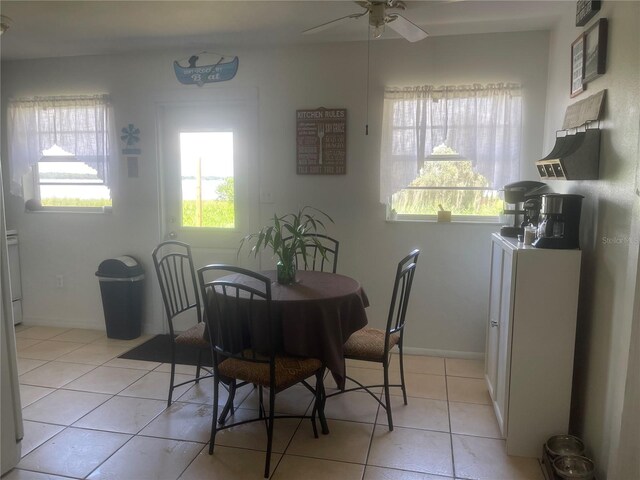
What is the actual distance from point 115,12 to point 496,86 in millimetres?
2678

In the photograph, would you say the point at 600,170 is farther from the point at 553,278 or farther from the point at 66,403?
the point at 66,403

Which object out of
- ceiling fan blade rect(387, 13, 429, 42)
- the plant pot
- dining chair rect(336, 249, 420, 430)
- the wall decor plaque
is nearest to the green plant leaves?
the plant pot

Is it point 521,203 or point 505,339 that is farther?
point 521,203

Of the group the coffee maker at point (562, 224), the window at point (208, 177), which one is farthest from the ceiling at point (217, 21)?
the coffee maker at point (562, 224)

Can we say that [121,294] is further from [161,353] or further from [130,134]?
[130,134]

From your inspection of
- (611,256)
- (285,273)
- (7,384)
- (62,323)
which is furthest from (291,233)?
(62,323)

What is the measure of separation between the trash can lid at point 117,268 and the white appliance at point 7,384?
1658 mm

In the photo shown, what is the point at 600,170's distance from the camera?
86.0 inches

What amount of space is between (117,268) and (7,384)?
5.87 feet

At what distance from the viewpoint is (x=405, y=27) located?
2504 millimetres

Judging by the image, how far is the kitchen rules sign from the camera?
353 cm

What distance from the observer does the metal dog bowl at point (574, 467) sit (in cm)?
198

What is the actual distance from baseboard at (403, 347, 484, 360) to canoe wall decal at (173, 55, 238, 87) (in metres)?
2.69

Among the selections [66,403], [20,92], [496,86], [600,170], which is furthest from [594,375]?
[20,92]
